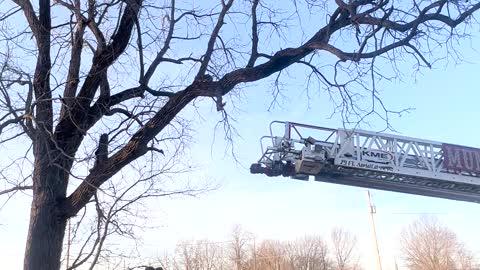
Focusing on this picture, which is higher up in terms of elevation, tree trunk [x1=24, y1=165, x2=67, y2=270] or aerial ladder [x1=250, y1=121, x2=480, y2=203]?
aerial ladder [x1=250, y1=121, x2=480, y2=203]

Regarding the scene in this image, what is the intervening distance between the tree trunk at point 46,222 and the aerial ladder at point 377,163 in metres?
7.68

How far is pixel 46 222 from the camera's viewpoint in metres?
6.69

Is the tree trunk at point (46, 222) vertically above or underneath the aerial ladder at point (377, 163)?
underneath

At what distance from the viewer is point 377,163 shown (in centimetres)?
1477

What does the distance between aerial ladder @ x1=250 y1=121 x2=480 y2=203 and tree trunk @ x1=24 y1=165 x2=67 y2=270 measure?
768 cm

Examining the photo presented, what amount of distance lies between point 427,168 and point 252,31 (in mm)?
9121

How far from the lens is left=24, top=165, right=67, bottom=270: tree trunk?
21.4 ft

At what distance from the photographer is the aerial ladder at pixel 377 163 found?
14227 mm

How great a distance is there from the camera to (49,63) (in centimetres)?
733

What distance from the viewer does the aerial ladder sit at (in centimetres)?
1423

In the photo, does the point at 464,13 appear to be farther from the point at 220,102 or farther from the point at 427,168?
the point at 427,168

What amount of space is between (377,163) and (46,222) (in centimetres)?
985

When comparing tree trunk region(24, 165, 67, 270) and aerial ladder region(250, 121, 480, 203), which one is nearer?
tree trunk region(24, 165, 67, 270)

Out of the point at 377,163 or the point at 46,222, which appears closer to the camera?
the point at 46,222
